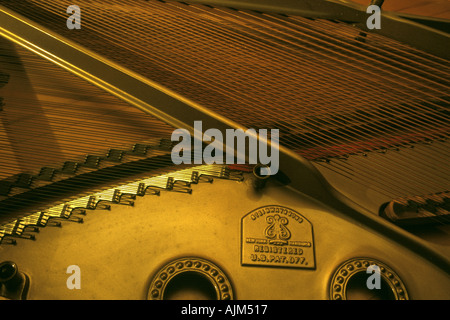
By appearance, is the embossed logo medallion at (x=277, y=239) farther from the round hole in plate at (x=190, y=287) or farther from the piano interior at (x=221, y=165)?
the round hole in plate at (x=190, y=287)

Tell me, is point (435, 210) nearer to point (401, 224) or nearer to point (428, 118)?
point (401, 224)

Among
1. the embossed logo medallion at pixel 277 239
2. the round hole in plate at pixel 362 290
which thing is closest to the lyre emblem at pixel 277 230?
the embossed logo medallion at pixel 277 239

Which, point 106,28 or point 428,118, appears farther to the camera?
point 106,28

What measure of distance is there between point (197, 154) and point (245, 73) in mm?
582

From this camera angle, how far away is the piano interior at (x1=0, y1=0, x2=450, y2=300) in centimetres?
Answer: 188

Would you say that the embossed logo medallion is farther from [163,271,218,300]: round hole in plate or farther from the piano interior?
[163,271,218,300]: round hole in plate

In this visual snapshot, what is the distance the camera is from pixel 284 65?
242 centimetres

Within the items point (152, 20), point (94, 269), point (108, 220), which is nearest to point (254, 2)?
point (152, 20)

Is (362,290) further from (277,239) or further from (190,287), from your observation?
(190,287)

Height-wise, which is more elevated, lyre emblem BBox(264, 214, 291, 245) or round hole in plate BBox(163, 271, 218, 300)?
lyre emblem BBox(264, 214, 291, 245)

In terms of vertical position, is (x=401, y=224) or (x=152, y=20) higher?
(x=152, y=20)

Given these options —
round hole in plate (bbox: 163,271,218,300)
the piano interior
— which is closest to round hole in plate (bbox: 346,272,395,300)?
the piano interior
